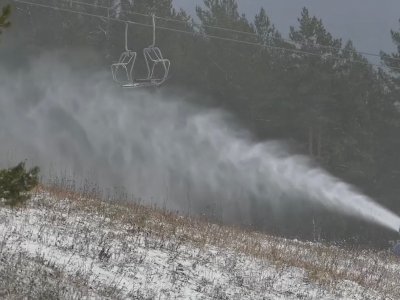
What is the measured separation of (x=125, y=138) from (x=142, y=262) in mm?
33693

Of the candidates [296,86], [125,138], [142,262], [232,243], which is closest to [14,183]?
[142,262]

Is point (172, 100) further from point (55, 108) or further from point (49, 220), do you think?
point (49, 220)

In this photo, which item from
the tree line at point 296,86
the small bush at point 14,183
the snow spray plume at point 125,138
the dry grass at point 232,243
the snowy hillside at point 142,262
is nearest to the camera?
the small bush at point 14,183

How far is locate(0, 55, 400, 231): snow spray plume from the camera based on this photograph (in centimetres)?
4141

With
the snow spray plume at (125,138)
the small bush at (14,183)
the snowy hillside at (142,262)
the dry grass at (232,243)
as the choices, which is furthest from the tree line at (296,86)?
the small bush at (14,183)

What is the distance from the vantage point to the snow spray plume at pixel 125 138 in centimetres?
4141

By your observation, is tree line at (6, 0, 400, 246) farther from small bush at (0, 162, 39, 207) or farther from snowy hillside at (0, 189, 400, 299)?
small bush at (0, 162, 39, 207)

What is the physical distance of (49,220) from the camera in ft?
34.8

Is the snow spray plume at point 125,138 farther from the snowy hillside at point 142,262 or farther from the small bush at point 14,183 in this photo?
the small bush at point 14,183

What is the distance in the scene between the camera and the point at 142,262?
30.7 feet

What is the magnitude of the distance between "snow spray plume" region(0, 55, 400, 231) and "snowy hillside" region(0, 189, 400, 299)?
26.7m

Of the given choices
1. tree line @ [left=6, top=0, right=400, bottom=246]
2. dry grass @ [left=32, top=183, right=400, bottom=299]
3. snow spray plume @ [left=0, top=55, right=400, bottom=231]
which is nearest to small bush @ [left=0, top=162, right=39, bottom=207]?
dry grass @ [left=32, top=183, right=400, bottom=299]

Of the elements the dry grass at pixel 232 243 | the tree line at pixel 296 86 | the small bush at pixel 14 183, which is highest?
the tree line at pixel 296 86

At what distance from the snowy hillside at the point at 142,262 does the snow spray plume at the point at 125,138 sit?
26.7 metres
